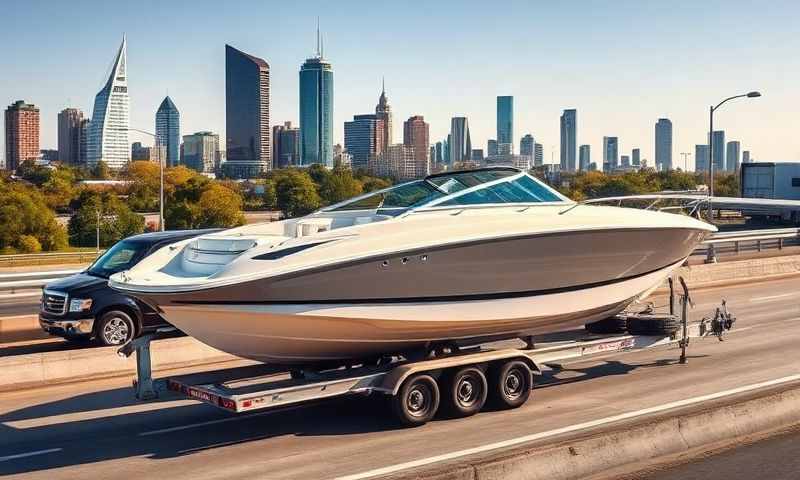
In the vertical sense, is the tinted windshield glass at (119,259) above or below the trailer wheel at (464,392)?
above

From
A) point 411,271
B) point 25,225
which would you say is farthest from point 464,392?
point 25,225

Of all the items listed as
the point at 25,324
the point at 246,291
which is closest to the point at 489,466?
the point at 246,291

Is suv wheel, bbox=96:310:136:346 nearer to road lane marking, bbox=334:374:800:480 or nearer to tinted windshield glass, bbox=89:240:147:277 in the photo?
tinted windshield glass, bbox=89:240:147:277

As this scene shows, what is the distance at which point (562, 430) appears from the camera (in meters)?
11.0

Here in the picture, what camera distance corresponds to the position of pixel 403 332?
37.7 feet

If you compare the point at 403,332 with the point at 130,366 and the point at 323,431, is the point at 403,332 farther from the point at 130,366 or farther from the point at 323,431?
the point at 130,366

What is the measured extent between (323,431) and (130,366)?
490cm

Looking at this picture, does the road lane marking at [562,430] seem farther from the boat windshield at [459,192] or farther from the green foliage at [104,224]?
the green foliage at [104,224]

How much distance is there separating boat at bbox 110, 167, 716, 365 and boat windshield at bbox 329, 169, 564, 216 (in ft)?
0.07

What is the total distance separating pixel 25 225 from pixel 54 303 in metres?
60.8

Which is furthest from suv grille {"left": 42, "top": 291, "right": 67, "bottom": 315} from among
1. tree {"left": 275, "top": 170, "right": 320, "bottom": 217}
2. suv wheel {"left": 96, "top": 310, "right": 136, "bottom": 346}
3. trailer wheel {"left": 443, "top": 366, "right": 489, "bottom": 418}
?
tree {"left": 275, "top": 170, "right": 320, "bottom": 217}

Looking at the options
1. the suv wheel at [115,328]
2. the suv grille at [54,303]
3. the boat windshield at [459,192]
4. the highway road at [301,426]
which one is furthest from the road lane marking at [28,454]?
the suv grille at [54,303]

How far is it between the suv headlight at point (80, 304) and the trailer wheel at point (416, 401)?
7.15 metres

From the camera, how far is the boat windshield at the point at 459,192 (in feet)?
40.5
